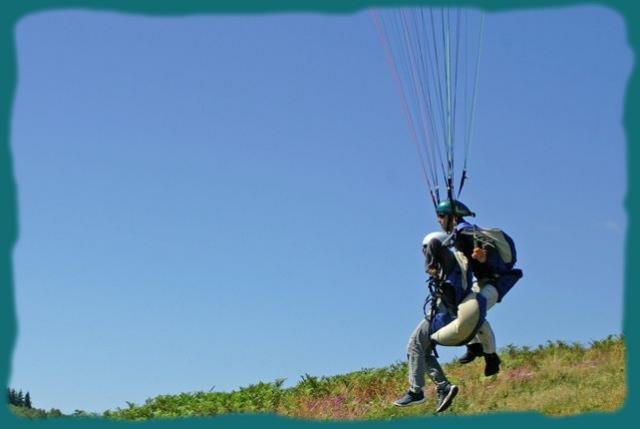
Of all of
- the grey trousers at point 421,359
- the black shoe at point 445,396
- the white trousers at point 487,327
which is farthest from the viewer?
the grey trousers at point 421,359

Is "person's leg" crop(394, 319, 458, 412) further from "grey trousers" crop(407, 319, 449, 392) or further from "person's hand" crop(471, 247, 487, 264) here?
"person's hand" crop(471, 247, 487, 264)

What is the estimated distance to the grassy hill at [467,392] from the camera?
11.6 m

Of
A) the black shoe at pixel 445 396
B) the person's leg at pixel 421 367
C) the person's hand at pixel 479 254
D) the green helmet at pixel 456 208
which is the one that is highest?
the green helmet at pixel 456 208

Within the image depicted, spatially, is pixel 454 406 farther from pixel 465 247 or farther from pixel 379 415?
pixel 465 247

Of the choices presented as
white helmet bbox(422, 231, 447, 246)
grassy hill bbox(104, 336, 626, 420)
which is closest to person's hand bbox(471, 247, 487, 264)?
white helmet bbox(422, 231, 447, 246)

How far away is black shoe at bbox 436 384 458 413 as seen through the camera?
8.83 m

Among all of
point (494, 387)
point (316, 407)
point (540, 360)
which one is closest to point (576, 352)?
point (540, 360)

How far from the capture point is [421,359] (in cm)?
902

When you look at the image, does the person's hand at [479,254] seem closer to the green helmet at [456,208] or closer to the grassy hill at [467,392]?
the green helmet at [456,208]

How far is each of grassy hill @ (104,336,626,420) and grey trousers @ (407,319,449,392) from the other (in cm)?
232

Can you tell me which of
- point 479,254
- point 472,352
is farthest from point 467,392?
point 479,254

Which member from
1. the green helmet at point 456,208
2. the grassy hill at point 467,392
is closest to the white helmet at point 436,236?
the green helmet at point 456,208

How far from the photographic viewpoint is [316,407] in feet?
43.9

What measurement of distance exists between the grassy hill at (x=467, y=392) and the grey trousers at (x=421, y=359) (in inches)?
91.2
